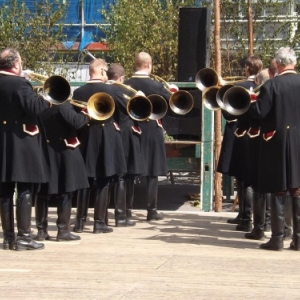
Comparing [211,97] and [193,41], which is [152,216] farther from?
[193,41]

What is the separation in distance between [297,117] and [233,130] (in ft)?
6.84

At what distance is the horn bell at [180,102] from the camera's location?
35.0ft

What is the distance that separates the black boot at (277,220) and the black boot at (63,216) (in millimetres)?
1984

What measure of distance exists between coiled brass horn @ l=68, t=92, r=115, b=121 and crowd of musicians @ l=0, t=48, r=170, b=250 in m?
0.02

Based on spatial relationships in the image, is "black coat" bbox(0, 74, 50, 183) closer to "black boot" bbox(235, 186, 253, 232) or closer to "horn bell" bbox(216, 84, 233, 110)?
"horn bell" bbox(216, 84, 233, 110)

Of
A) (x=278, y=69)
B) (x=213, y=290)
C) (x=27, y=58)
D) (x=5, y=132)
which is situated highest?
(x=27, y=58)

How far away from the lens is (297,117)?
8578 millimetres

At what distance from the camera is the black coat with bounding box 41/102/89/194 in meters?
9.07

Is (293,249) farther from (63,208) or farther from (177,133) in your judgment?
(177,133)

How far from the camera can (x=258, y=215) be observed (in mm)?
9336

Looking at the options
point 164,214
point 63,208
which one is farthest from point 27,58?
point 63,208

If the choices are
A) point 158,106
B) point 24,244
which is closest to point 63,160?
point 24,244

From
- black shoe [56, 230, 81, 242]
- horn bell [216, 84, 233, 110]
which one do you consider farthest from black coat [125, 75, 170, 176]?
black shoe [56, 230, 81, 242]

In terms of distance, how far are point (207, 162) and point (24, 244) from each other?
14.3ft
